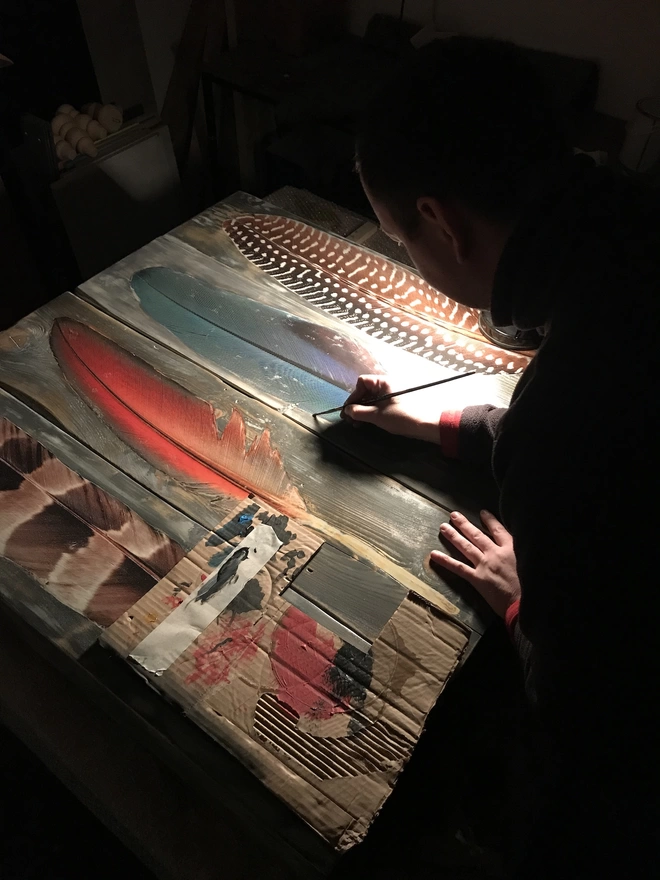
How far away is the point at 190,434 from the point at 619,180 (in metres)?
0.74

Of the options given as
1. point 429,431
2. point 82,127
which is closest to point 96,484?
point 429,431

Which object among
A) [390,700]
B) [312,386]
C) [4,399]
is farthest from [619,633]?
[4,399]

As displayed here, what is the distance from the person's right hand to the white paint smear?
0.30m

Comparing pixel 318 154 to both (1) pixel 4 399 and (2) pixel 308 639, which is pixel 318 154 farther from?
(2) pixel 308 639

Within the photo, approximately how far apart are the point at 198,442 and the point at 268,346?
277mm

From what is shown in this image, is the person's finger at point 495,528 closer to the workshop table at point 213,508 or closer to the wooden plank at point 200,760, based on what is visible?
the workshop table at point 213,508

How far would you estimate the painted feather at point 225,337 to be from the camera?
1175 millimetres

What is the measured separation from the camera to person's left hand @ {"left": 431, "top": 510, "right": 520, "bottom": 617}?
88 cm

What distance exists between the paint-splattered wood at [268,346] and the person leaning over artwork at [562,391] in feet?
0.92

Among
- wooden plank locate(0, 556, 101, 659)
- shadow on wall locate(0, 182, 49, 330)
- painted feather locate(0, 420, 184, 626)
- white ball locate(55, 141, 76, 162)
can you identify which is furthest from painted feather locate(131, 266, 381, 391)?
shadow on wall locate(0, 182, 49, 330)

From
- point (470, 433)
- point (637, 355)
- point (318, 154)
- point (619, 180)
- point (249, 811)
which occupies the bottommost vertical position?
point (249, 811)

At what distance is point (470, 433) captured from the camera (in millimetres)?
1037

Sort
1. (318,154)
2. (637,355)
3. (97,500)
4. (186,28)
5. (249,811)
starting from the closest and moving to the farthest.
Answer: (637,355), (249,811), (97,500), (318,154), (186,28)

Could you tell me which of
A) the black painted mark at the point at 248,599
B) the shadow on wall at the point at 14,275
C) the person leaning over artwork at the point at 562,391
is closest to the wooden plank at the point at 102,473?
the black painted mark at the point at 248,599
